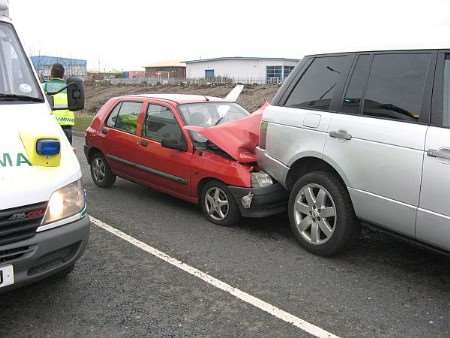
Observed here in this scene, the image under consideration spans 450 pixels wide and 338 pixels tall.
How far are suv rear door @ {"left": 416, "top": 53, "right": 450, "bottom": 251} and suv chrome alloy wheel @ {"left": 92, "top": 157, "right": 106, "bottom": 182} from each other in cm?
498

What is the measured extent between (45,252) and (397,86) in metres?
2.98

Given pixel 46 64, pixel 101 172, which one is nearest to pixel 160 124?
pixel 101 172

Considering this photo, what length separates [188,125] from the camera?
6000 millimetres

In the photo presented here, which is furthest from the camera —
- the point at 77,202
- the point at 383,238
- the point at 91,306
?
the point at 383,238

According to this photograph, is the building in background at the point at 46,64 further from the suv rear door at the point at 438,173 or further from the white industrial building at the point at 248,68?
the white industrial building at the point at 248,68

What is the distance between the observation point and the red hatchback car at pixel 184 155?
531 cm

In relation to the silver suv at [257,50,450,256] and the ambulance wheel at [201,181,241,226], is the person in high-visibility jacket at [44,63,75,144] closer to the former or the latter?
the ambulance wheel at [201,181,241,226]

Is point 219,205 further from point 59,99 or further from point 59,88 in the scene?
point 59,99

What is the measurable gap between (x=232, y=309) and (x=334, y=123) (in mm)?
1882

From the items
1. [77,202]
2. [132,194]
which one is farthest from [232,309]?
[132,194]

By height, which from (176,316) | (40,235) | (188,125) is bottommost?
(176,316)

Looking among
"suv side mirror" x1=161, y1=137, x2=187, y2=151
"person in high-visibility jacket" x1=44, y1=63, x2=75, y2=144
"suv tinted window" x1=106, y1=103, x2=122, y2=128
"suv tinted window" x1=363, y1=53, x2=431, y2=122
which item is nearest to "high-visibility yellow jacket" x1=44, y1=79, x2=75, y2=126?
"person in high-visibility jacket" x1=44, y1=63, x2=75, y2=144

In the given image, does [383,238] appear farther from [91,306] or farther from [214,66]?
[214,66]

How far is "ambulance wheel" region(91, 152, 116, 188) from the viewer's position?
731 centimetres
